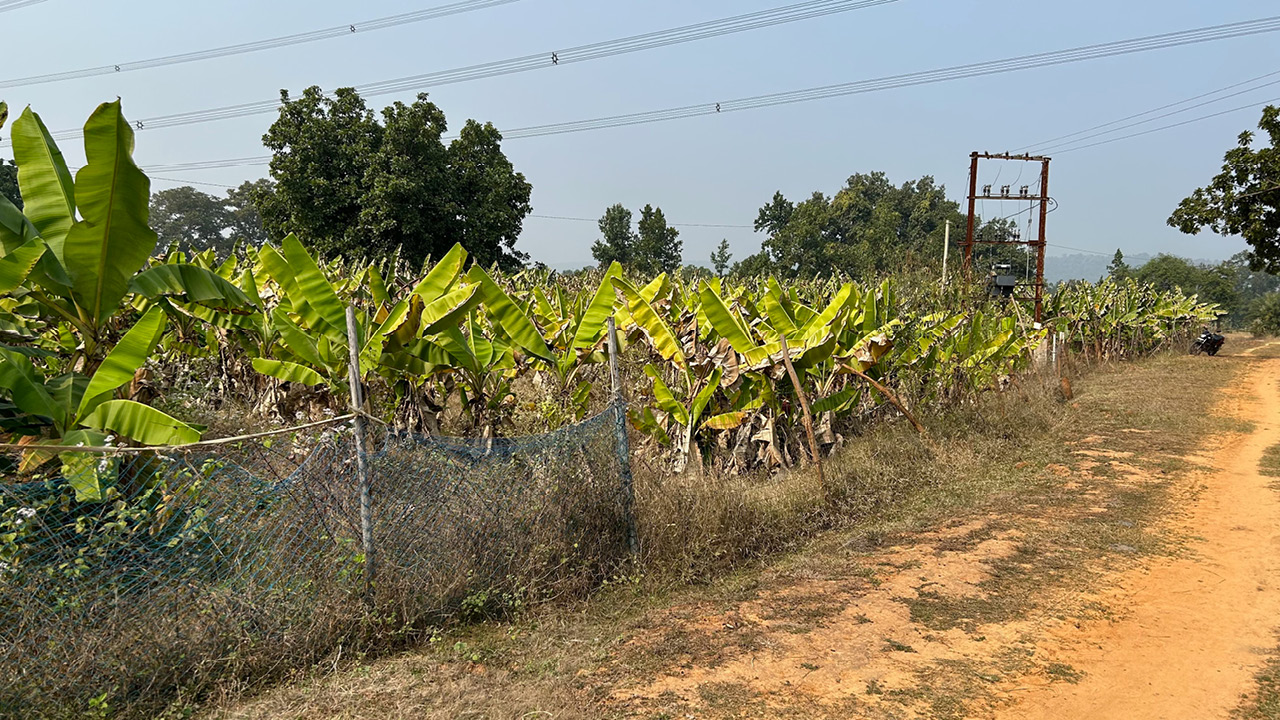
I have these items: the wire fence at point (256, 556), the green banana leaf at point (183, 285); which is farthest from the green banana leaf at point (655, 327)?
the green banana leaf at point (183, 285)

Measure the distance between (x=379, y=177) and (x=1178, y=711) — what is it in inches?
902

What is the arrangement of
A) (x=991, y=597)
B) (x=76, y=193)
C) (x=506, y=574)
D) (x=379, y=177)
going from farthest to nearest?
(x=379, y=177) → (x=991, y=597) → (x=506, y=574) → (x=76, y=193)

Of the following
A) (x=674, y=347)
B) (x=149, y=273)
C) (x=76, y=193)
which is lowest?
(x=674, y=347)

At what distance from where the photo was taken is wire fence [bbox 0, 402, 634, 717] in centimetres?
322

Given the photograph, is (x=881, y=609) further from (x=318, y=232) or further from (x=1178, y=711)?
(x=318, y=232)

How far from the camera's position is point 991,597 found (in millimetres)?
5203

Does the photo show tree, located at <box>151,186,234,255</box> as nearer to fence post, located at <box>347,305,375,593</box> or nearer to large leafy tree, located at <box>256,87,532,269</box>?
large leafy tree, located at <box>256,87,532,269</box>

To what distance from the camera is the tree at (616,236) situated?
44.8 metres

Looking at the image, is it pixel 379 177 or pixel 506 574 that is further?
pixel 379 177

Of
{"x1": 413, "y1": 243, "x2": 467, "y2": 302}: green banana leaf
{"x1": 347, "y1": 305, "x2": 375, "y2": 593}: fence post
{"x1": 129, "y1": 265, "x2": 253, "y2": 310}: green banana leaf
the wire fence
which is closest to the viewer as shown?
the wire fence

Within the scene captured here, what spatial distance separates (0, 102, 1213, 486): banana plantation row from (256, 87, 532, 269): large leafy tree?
1195 centimetres

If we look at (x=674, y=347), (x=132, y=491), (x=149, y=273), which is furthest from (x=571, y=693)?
(x=674, y=347)

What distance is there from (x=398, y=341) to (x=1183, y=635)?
5.58 metres

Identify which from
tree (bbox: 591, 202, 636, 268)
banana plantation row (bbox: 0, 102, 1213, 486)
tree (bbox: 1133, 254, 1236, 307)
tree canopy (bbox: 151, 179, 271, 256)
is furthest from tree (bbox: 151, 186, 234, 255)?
tree (bbox: 1133, 254, 1236, 307)
